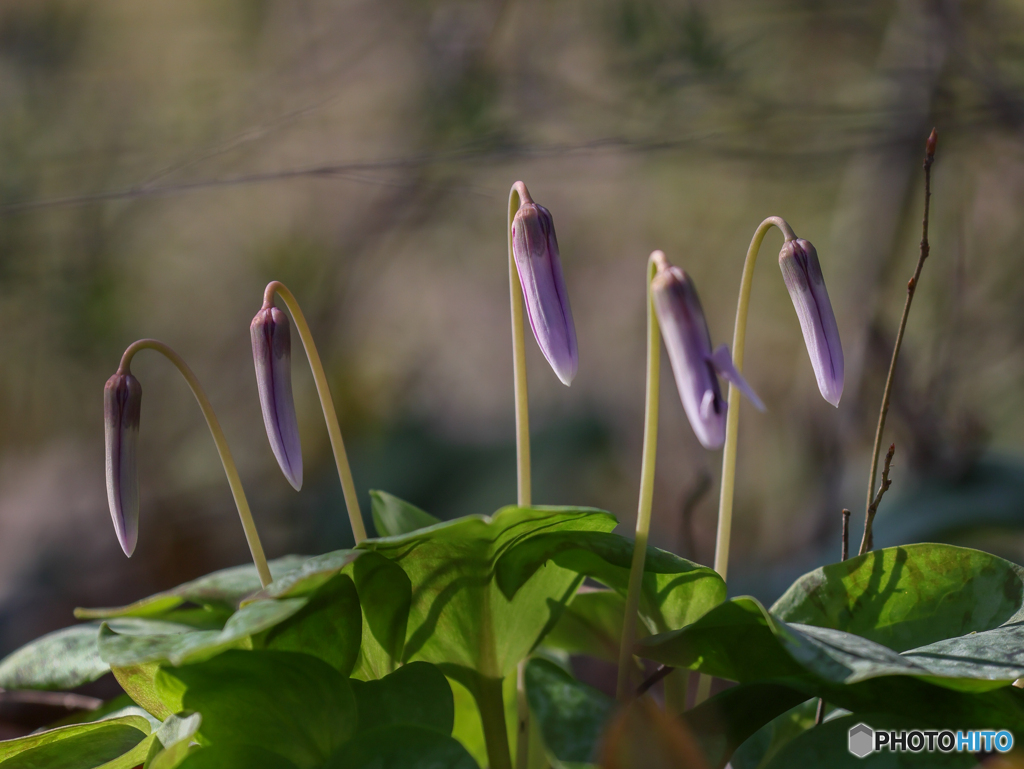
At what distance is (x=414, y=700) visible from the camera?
71cm

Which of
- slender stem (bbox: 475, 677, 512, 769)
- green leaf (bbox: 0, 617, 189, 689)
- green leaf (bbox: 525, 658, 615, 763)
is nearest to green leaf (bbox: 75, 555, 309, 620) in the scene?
green leaf (bbox: 0, 617, 189, 689)

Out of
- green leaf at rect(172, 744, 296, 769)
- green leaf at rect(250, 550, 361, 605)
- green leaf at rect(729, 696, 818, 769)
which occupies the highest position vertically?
green leaf at rect(250, 550, 361, 605)

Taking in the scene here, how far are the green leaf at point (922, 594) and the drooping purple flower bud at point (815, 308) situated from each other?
174 mm

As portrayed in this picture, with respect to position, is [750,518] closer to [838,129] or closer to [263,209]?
[838,129]

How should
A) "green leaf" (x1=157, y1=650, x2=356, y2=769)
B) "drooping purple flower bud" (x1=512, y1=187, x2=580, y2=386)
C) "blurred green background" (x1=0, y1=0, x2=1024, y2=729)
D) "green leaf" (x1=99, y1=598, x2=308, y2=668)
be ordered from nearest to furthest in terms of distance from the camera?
"green leaf" (x1=99, y1=598, x2=308, y2=668) → "green leaf" (x1=157, y1=650, x2=356, y2=769) → "drooping purple flower bud" (x1=512, y1=187, x2=580, y2=386) → "blurred green background" (x1=0, y1=0, x2=1024, y2=729)

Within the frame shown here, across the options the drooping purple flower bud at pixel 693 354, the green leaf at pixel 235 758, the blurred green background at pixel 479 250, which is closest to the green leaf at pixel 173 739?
→ the green leaf at pixel 235 758

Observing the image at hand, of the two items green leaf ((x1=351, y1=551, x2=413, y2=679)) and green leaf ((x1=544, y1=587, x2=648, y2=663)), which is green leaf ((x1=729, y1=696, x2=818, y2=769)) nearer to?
green leaf ((x1=544, y1=587, x2=648, y2=663))

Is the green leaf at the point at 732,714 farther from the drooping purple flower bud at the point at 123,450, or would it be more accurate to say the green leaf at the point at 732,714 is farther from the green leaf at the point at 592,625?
the drooping purple flower bud at the point at 123,450

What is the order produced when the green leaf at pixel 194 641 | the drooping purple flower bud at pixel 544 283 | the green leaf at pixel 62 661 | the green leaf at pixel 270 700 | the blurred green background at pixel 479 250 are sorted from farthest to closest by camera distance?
the blurred green background at pixel 479 250 → the green leaf at pixel 62 661 → the drooping purple flower bud at pixel 544 283 → the green leaf at pixel 270 700 → the green leaf at pixel 194 641

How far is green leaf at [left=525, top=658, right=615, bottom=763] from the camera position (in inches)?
21.4

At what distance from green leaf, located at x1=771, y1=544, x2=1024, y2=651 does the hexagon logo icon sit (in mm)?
134

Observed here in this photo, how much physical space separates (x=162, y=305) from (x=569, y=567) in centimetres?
369

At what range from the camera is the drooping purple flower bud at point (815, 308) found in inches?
30.4

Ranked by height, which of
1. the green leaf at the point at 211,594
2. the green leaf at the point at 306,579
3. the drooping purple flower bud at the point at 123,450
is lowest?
the green leaf at the point at 211,594
